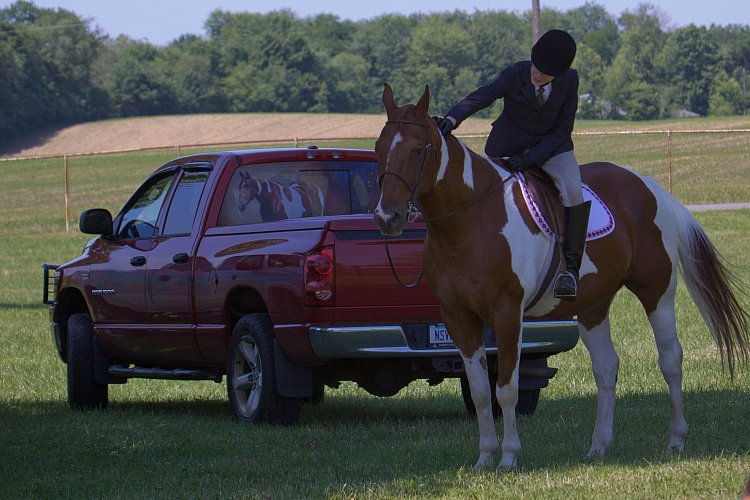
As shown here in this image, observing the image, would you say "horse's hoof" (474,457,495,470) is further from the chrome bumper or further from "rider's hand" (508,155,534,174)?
"rider's hand" (508,155,534,174)

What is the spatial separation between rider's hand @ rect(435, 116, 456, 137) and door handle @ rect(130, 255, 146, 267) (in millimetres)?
3716

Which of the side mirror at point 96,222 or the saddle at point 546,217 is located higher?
the saddle at point 546,217

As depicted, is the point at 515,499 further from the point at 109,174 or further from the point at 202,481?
the point at 109,174

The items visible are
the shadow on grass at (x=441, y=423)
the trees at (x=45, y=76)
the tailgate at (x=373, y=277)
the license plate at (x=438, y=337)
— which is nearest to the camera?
the shadow on grass at (x=441, y=423)

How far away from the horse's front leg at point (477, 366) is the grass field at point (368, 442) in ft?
0.56

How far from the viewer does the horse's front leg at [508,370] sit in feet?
23.7

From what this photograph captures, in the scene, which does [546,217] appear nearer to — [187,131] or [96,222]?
[96,222]

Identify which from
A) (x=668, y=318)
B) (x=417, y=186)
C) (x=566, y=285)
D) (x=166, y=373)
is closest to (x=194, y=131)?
(x=166, y=373)

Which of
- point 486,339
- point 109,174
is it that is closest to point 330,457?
point 486,339

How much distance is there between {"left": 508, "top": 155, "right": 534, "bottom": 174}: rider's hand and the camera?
770 cm

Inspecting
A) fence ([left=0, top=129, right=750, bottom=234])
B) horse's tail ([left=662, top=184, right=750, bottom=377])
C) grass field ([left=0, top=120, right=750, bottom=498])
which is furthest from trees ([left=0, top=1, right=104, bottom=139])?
A: horse's tail ([left=662, top=184, right=750, bottom=377])

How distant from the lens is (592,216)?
26.2 feet

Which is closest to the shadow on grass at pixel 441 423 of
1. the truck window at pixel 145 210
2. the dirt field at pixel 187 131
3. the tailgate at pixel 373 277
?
the tailgate at pixel 373 277

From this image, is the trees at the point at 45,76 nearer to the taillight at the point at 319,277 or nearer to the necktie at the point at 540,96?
the taillight at the point at 319,277
